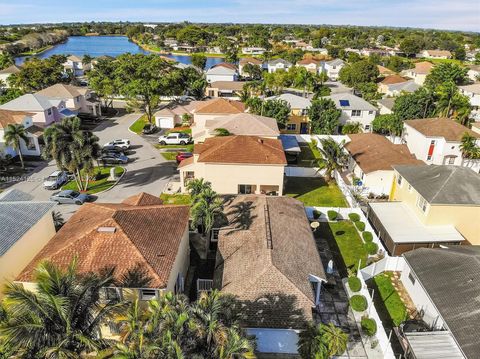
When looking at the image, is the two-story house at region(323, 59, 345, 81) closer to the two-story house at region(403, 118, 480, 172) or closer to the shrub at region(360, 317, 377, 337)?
the two-story house at region(403, 118, 480, 172)

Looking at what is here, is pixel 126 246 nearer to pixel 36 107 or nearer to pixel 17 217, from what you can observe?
pixel 17 217

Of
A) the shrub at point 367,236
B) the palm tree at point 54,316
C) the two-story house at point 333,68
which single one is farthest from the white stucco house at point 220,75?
the palm tree at point 54,316

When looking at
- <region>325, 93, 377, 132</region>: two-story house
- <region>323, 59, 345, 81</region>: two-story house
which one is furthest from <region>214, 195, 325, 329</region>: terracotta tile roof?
<region>323, 59, 345, 81</region>: two-story house

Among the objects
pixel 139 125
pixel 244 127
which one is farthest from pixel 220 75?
pixel 244 127

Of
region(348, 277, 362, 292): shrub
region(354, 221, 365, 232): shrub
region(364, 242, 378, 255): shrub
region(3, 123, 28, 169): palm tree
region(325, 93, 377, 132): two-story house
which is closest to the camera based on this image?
region(348, 277, 362, 292): shrub

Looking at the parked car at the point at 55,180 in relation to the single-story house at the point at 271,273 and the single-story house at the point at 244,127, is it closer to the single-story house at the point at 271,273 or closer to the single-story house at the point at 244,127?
the single-story house at the point at 244,127

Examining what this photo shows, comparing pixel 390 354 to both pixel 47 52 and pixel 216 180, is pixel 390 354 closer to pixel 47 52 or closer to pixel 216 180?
pixel 216 180
